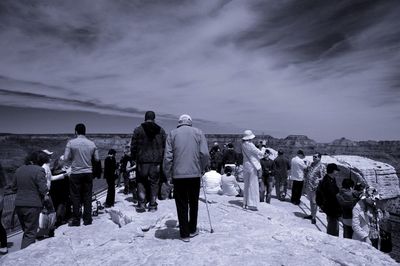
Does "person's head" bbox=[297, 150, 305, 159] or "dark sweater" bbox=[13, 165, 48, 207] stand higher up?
"person's head" bbox=[297, 150, 305, 159]

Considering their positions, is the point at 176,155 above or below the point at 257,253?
above

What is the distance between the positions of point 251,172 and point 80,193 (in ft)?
11.7

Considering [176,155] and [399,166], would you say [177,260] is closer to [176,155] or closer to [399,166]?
[176,155]

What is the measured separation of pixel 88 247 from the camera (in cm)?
370

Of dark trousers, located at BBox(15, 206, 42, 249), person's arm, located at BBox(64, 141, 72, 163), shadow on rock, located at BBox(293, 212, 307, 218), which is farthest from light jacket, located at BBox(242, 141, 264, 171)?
dark trousers, located at BBox(15, 206, 42, 249)

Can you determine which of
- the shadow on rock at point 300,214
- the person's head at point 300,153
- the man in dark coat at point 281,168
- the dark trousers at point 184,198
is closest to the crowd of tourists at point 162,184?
the dark trousers at point 184,198

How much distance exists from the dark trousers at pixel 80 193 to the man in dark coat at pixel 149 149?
0.88 meters

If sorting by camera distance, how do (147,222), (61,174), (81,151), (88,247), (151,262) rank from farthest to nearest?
(61,174) → (81,151) → (147,222) → (88,247) → (151,262)

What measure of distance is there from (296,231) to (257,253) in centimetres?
101

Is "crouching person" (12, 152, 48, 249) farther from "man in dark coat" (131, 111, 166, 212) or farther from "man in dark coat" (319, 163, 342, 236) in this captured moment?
"man in dark coat" (319, 163, 342, 236)

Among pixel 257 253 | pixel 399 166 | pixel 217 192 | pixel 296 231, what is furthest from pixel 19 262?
pixel 399 166

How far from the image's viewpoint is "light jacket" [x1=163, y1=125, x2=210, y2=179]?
3809mm

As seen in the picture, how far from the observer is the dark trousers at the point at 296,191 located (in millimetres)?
8605

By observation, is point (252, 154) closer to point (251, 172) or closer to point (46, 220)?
point (251, 172)
